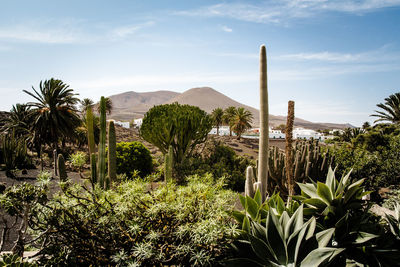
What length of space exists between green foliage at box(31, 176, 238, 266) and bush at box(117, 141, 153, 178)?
→ 11928 mm

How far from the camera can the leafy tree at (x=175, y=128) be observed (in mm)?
13664

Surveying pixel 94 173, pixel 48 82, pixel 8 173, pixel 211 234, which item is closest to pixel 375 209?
pixel 211 234

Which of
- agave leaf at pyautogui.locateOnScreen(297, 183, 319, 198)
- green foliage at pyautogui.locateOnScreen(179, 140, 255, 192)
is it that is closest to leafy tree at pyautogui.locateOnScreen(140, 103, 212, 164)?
green foliage at pyautogui.locateOnScreen(179, 140, 255, 192)

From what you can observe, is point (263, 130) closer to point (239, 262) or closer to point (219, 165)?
point (239, 262)

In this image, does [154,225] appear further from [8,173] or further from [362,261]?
[8,173]

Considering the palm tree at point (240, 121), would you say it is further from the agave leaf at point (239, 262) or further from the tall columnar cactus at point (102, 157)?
the agave leaf at point (239, 262)

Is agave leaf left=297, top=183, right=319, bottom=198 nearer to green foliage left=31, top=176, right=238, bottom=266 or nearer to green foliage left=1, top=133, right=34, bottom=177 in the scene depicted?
green foliage left=31, top=176, right=238, bottom=266

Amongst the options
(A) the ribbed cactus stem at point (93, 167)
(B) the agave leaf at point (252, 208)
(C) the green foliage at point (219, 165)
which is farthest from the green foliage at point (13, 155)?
(B) the agave leaf at point (252, 208)

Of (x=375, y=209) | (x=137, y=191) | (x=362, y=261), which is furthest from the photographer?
(x=375, y=209)

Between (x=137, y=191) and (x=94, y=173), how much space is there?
3.86 metres

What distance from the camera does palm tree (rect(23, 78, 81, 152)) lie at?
1455 cm

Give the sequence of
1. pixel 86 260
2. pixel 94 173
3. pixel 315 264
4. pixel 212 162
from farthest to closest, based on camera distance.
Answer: pixel 212 162 < pixel 94 173 < pixel 86 260 < pixel 315 264

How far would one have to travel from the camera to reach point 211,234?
2098mm

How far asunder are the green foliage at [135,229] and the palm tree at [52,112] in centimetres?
1410
